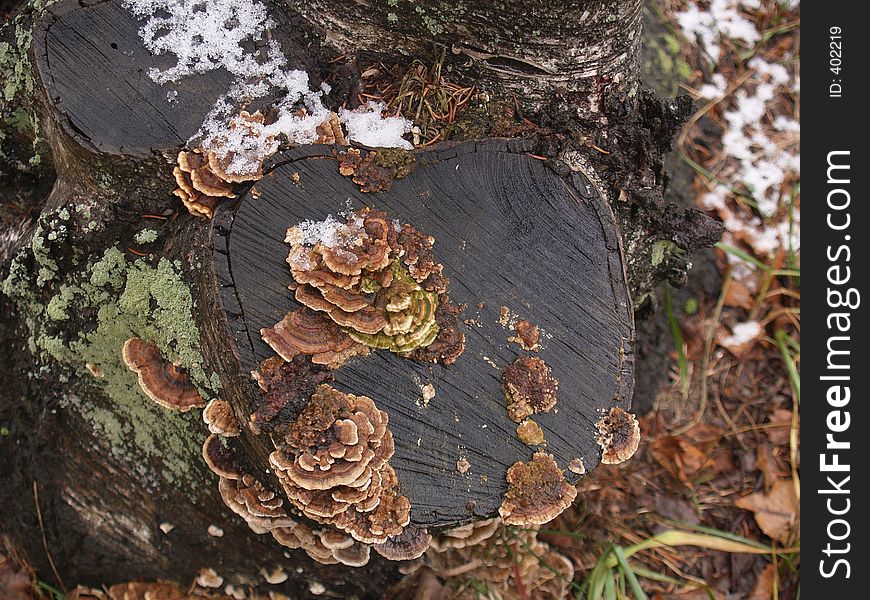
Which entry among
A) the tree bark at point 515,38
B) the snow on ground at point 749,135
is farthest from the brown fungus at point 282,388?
the snow on ground at point 749,135

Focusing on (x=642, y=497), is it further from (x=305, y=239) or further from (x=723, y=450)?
(x=305, y=239)

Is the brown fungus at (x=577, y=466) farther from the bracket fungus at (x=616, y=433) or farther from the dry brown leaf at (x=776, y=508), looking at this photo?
the dry brown leaf at (x=776, y=508)

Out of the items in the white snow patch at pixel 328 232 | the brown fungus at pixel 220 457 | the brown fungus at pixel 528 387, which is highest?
the white snow patch at pixel 328 232

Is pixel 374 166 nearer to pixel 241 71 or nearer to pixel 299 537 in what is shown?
pixel 241 71

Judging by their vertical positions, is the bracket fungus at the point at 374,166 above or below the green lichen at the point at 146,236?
above

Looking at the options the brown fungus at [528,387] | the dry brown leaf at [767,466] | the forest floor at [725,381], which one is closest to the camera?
the brown fungus at [528,387]

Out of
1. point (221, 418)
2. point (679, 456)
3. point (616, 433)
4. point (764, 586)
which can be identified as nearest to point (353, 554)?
point (221, 418)
